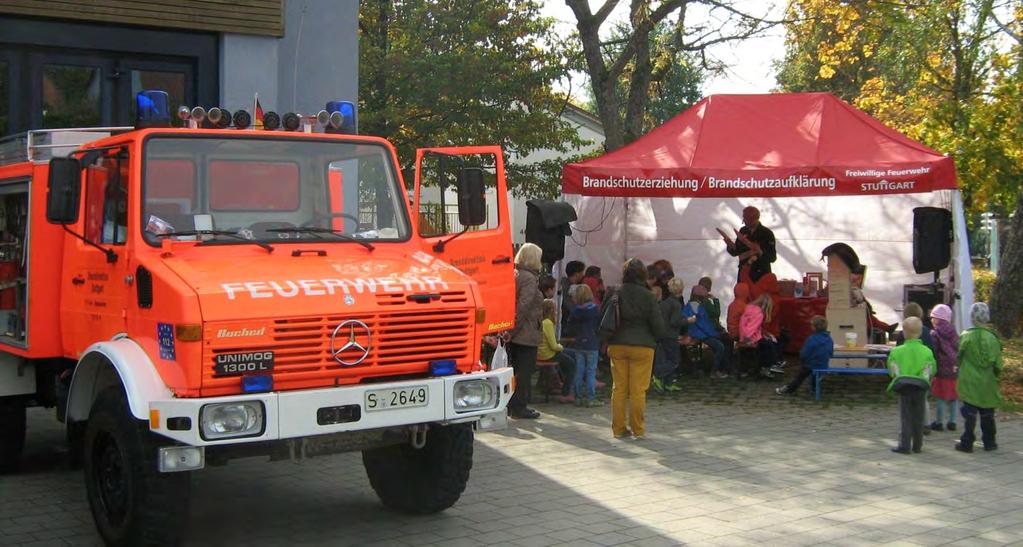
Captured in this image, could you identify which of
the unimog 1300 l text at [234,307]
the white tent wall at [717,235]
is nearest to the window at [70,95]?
the unimog 1300 l text at [234,307]

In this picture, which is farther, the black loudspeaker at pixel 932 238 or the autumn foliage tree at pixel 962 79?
the autumn foliage tree at pixel 962 79

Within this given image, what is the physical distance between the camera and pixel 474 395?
6.35 m

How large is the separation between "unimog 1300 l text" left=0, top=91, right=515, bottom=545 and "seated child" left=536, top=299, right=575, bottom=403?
3.84m

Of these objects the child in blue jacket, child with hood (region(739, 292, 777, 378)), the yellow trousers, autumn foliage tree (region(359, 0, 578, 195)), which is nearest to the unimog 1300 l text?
the yellow trousers

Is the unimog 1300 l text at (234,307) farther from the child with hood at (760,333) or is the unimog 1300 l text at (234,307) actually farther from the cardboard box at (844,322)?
the cardboard box at (844,322)

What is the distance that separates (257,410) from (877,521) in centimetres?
396

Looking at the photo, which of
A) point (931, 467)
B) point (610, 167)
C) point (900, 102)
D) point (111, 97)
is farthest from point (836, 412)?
point (900, 102)

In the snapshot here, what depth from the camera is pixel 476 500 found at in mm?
7617

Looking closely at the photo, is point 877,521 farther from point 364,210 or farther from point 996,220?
point 996,220

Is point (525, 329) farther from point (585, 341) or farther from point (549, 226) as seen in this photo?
point (549, 226)

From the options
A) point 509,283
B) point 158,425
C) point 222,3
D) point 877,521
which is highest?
point 222,3

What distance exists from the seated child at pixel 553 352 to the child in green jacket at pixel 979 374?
159 inches

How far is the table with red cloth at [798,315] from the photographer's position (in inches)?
571

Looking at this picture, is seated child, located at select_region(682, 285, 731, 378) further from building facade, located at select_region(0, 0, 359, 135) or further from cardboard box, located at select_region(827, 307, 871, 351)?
building facade, located at select_region(0, 0, 359, 135)
